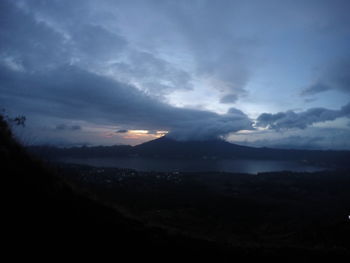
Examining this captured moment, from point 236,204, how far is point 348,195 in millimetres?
47774

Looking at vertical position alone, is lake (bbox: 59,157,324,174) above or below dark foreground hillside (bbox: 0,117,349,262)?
below

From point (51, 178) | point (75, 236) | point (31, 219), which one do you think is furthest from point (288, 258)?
point (51, 178)

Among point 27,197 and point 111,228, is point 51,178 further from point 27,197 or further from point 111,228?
point 111,228

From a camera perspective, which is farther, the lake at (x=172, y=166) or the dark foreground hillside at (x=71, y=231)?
the lake at (x=172, y=166)

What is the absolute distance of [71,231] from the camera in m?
4.86

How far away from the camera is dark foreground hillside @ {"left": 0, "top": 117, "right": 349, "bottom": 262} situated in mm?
4184

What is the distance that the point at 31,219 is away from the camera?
14.8ft

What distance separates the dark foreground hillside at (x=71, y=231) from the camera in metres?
4.18

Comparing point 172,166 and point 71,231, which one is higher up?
point 71,231

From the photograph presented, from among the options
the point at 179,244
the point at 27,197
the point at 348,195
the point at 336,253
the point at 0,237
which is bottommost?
the point at 348,195

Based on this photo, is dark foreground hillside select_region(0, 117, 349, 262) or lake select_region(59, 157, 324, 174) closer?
dark foreground hillside select_region(0, 117, 349, 262)

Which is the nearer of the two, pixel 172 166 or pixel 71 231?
pixel 71 231

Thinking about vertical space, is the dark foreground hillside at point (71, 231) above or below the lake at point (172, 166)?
above

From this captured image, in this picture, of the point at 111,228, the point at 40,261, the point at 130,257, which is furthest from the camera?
the point at 111,228
